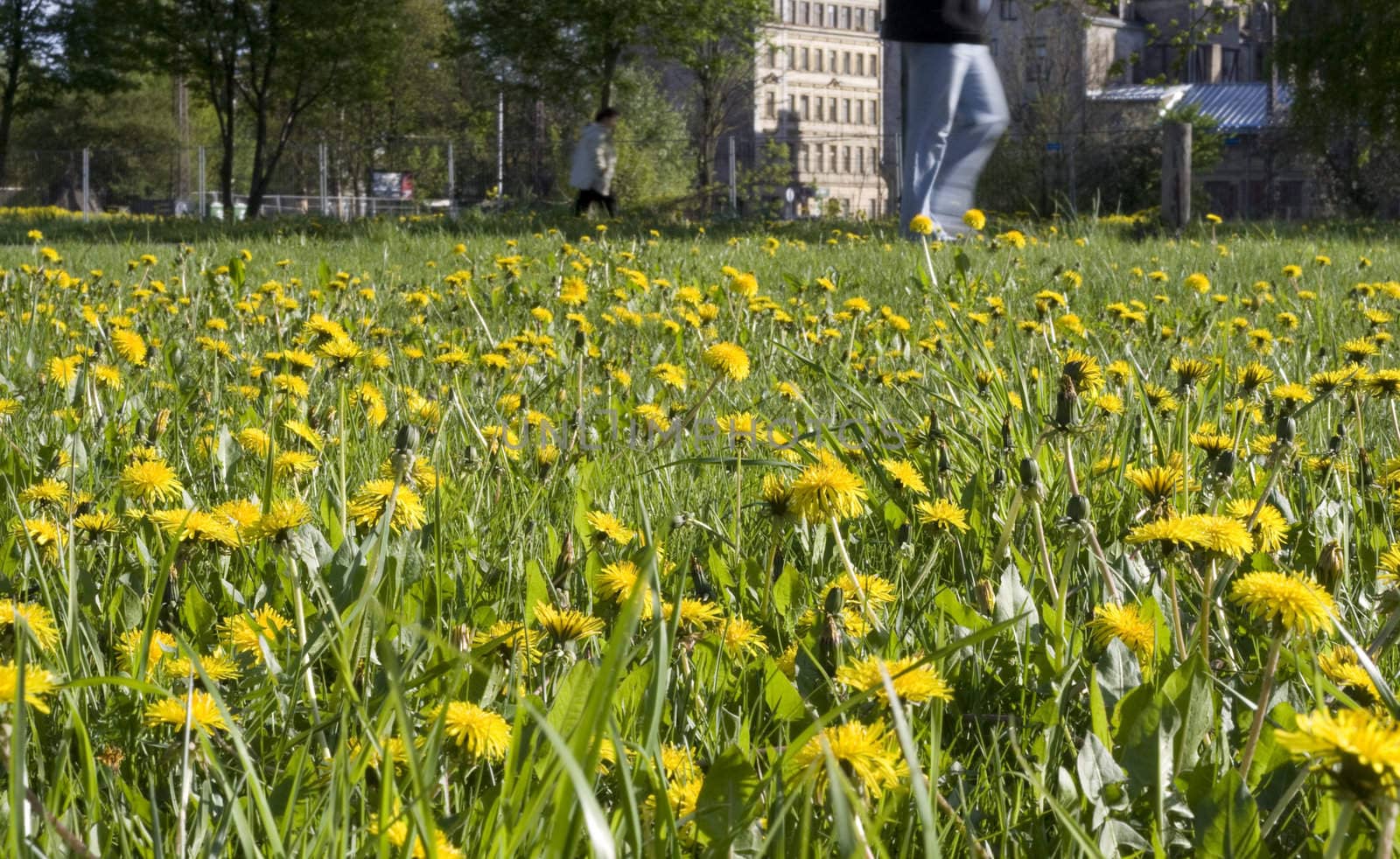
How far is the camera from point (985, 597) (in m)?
1.42

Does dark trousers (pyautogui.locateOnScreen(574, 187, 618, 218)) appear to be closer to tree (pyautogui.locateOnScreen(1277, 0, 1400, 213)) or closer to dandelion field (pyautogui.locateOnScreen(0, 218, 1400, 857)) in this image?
tree (pyautogui.locateOnScreen(1277, 0, 1400, 213))

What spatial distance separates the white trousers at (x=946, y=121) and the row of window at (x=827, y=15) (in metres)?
74.3

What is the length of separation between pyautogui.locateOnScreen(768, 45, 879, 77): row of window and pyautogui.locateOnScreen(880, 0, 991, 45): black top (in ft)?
245

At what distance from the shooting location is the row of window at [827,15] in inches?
3280

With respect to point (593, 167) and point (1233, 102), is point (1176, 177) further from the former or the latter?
point (1233, 102)

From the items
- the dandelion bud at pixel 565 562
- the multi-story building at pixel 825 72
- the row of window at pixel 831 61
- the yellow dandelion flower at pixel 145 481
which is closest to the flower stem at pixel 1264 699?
the dandelion bud at pixel 565 562

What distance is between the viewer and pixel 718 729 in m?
1.22

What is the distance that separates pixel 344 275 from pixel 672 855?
3.88 metres

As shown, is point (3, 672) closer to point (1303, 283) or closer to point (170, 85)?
point (1303, 283)

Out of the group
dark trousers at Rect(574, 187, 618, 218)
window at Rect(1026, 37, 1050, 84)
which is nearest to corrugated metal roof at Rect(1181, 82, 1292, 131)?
window at Rect(1026, 37, 1050, 84)

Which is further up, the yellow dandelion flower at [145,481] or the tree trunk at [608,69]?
the tree trunk at [608,69]

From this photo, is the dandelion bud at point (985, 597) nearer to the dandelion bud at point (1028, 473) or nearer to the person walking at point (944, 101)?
the dandelion bud at point (1028, 473)

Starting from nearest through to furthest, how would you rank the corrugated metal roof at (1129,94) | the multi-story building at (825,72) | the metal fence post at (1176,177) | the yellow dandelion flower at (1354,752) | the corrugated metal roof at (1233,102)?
1. the yellow dandelion flower at (1354,752)
2. the metal fence post at (1176,177)
3. the corrugated metal roof at (1129,94)
4. the corrugated metal roof at (1233,102)
5. the multi-story building at (825,72)

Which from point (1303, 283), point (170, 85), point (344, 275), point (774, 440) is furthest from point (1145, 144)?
point (170, 85)
